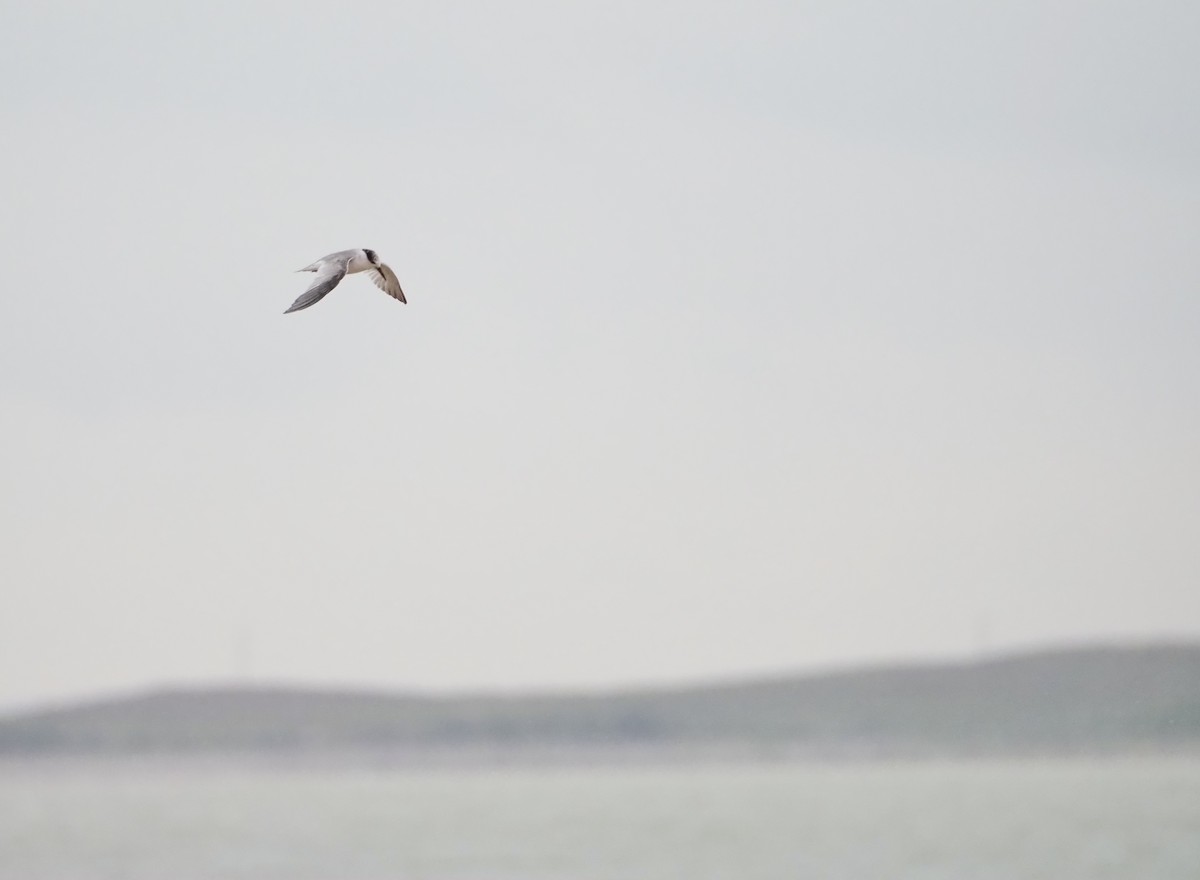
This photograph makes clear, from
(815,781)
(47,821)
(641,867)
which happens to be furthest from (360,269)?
(815,781)

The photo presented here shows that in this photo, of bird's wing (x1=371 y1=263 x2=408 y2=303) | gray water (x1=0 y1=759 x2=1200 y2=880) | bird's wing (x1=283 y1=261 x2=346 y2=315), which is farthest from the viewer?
gray water (x1=0 y1=759 x2=1200 y2=880)

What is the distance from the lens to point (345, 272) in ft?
74.5

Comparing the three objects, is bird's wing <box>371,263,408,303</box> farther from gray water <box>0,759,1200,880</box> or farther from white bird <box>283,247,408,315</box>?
gray water <box>0,759,1200,880</box>

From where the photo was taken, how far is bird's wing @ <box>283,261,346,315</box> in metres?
21.7

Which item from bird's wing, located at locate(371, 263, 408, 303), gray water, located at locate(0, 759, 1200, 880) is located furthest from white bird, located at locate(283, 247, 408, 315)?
gray water, located at locate(0, 759, 1200, 880)

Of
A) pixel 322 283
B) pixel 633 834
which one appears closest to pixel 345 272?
pixel 322 283

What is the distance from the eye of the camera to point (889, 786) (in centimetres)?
14825

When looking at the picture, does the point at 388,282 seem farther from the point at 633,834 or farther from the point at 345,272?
the point at 633,834

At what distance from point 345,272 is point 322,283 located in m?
0.52

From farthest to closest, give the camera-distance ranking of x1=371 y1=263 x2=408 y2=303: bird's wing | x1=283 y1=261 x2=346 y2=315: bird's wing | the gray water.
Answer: the gray water, x1=371 y1=263 x2=408 y2=303: bird's wing, x1=283 y1=261 x2=346 y2=315: bird's wing

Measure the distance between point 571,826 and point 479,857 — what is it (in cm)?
2431

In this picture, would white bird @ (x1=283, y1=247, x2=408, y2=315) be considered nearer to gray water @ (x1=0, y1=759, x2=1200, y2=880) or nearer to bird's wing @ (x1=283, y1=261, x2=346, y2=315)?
bird's wing @ (x1=283, y1=261, x2=346, y2=315)

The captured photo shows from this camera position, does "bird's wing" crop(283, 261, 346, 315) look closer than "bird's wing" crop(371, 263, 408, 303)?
Yes

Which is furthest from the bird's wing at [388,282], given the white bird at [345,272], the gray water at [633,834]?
the gray water at [633,834]
